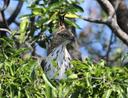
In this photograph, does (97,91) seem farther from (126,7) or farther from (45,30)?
(126,7)

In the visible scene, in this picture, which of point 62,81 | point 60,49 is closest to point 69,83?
point 62,81

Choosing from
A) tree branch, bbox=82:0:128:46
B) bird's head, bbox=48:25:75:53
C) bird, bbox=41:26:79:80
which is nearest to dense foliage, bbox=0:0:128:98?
bird, bbox=41:26:79:80

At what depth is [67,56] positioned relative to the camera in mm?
4789

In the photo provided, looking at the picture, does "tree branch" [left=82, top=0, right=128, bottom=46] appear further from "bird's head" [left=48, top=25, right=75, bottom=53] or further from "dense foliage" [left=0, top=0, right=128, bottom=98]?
"dense foliage" [left=0, top=0, right=128, bottom=98]

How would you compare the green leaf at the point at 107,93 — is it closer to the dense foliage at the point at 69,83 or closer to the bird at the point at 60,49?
the dense foliage at the point at 69,83

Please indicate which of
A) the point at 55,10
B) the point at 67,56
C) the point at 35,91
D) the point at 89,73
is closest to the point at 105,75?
the point at 89,73

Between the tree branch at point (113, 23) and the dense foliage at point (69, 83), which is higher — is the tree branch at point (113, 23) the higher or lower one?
the higher one

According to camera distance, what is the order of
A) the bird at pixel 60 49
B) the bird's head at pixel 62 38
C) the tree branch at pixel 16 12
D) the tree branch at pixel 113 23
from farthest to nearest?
1. the tree branch at pixel 16 12
2. the tree branch at pixel 113 23
3. the bird's head at pixel 62 38
4. the bird at pixel 60 49

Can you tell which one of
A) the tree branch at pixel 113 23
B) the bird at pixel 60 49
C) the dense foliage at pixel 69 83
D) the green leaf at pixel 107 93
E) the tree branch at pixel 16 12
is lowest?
the green leaf at pixel 107 93

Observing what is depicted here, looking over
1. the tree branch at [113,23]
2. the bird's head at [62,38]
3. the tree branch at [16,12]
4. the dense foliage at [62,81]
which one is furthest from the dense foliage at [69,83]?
the tree branch at [16,12]

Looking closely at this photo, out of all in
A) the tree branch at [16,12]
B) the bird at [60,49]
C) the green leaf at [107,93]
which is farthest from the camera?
the tree branch at [16,12]

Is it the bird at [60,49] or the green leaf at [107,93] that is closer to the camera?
the green leaf at [107,93]

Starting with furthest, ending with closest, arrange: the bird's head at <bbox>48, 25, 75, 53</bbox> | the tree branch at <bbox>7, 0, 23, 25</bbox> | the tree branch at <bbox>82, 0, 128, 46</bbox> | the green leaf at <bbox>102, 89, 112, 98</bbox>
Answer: the tree branch at <bbox>7, 0, 23, 25</bbox> < the tree branch at <bbox>82, 0, 128, 46</bbox> < the bird's head at <bbox>48, 25, 75, 53</bbox> < the green leaf at <bbox>102, 89, 112, 98</bbox>

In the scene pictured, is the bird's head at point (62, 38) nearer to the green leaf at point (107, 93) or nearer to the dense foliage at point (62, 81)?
the dense foliage at point (62, 81)
